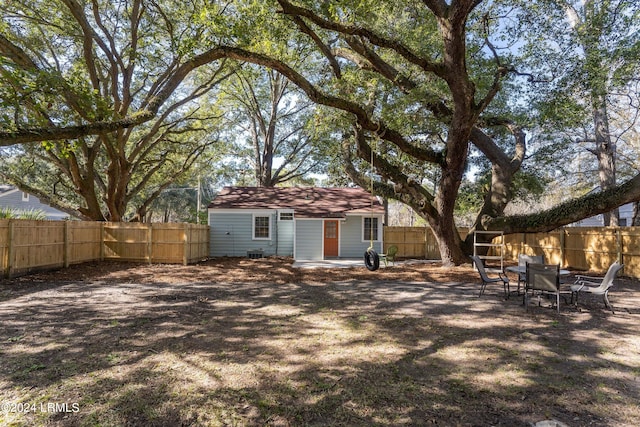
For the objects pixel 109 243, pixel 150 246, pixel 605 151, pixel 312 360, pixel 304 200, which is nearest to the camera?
pixel 312 360

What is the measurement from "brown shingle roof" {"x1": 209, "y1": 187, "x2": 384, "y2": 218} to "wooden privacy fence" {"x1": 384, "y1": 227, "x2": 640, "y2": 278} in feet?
7.50

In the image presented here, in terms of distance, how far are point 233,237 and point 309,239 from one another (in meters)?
4.06

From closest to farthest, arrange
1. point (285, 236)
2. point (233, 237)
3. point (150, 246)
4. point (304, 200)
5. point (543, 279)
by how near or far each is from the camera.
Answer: point (543, 279)
point (150, 246)
point (233, 237)
point (285, 236)
point (304, 200)

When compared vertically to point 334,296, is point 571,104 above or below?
above

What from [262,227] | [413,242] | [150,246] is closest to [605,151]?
[413,242]

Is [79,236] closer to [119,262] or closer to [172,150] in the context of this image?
[119,262]

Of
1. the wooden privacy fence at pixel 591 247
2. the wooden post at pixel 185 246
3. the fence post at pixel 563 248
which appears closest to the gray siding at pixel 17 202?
the wooden post at pixel 185 246

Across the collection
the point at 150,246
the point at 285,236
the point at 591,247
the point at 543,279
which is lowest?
the point at 543,279

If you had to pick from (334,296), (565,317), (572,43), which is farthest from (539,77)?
(334,296)

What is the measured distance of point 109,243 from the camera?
13.9 meters

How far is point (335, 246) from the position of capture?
55.8 ft

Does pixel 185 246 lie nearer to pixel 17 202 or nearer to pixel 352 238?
pixel 352 238

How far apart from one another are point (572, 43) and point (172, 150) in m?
18.8

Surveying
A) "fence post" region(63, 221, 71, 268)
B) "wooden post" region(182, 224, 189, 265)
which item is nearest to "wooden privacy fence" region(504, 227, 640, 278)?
"wooden post" region(182, 224, 189, 265)
